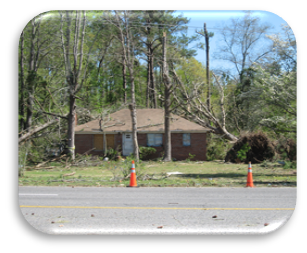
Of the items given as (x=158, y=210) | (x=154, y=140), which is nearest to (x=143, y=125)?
(x=154, y=140)

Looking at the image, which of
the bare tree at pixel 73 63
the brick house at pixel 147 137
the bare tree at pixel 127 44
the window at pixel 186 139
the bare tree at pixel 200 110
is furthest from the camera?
the window at pixel 186 139

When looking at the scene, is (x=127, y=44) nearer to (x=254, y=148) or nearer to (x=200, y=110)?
(x=200, y=110)

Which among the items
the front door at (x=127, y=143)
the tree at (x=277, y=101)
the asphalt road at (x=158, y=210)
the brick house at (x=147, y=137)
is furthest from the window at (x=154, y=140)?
the tree at (x=277, y=101)

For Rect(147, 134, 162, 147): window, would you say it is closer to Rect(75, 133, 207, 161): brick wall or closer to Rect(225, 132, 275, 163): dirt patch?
Rect(75, 133, 207, 161): brick wall

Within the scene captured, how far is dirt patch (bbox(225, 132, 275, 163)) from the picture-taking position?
71.1 feet

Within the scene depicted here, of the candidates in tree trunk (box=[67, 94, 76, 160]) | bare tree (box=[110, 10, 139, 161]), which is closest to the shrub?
bare tree (box=[110, 10, 139, 161])

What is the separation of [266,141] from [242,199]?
13226 millimetres

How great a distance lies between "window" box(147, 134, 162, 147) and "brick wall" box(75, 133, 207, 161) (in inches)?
10.6

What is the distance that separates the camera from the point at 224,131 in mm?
25312

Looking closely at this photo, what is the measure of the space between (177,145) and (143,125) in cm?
312

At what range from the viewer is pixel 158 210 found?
26.1 feet

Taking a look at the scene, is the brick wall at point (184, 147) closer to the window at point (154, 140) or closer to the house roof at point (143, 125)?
the window at point (154, 140)

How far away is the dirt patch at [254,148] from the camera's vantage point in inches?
853

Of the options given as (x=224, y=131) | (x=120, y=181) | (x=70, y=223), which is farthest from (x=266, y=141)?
(x=70, y=223)
